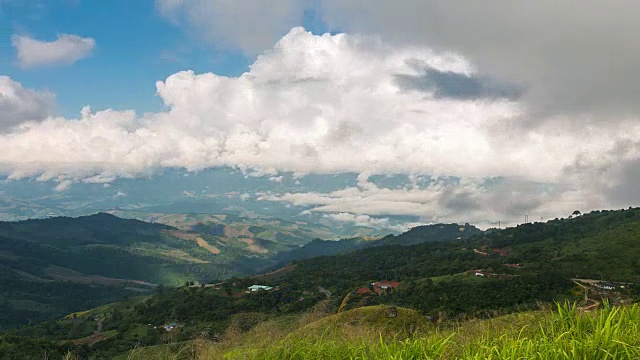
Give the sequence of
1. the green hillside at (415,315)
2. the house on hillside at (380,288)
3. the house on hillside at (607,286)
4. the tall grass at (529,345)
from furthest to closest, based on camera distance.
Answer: the house on hillside at (380,288), the house on hillside at (607,286), the green hillside at (415,315), the tall grass at (529,345)

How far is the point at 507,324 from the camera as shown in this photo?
12.6 meters

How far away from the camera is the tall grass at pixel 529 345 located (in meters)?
7.57

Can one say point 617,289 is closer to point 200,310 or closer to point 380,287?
point 380,287

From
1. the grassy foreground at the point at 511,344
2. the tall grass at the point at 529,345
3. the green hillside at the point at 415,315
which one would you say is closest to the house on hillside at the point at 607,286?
the green hillside at the point at 415,315

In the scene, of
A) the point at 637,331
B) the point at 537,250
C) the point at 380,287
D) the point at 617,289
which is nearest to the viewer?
the point at 637,331

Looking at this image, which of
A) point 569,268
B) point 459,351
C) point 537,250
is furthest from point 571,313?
point 537,250

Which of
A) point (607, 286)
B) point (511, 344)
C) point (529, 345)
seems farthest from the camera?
point (607, 286)

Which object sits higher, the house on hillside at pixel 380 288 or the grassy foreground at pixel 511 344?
the grassy foreground at pixel 511 344

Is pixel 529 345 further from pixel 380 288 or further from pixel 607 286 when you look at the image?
pixel 380 288

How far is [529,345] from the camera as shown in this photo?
306 inches

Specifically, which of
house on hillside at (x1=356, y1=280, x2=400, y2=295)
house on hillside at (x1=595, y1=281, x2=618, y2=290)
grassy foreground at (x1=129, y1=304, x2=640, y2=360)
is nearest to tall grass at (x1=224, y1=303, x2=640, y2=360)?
grassy foreground at (x1=129, y1=304, x2=640, y2=360)

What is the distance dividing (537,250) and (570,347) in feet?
718

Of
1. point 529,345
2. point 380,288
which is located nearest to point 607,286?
point 380,288

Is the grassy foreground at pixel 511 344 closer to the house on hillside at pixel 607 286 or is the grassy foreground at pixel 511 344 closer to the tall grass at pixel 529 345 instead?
the tall grass at pixel 529 345
